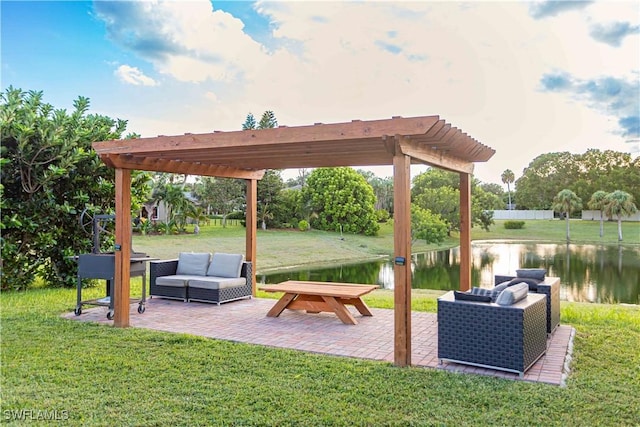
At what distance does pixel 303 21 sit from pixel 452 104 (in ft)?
25.3

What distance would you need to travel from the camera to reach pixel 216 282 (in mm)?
7730

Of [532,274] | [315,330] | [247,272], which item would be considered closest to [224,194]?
[247,272]

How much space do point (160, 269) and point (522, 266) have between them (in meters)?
17.1

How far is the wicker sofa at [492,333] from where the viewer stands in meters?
4.27

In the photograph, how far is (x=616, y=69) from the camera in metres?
19.5

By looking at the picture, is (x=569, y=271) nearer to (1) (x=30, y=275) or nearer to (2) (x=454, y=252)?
(2) (x=454, y=252)

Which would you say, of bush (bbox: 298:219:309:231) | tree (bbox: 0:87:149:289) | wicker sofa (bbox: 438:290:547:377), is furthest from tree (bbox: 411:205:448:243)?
wicker sofa (bbox: 438:290:547:377)

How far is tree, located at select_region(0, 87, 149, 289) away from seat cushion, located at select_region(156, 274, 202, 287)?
204cm

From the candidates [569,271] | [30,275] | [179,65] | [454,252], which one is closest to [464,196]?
[30,275]

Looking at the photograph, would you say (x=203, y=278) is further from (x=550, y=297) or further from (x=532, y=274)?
(x=550, y=297)

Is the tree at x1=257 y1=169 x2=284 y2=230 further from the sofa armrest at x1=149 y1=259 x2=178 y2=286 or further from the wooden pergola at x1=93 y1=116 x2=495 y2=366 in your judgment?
the wooden pergola at x1=93 y1=116 x2=495 y2=366

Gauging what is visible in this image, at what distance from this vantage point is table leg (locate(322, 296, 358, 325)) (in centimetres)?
638

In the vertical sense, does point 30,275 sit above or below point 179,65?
below

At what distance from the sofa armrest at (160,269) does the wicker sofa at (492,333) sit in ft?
17.9
